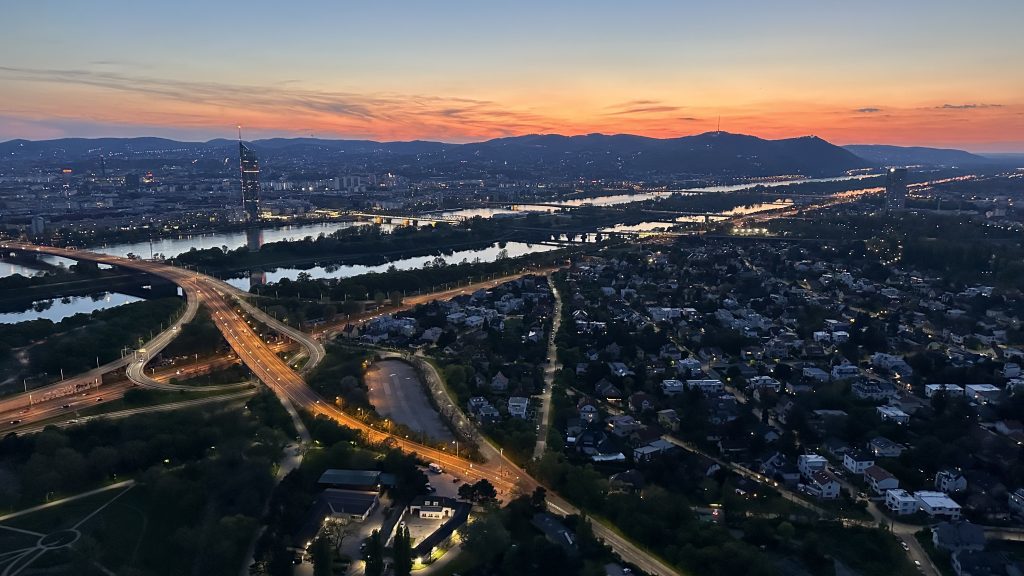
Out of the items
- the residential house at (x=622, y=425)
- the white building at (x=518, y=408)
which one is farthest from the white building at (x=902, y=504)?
the white building at (x=518, y=408)

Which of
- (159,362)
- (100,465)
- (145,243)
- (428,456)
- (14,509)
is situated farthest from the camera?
(145,243)

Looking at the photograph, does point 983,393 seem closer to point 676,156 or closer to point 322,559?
point 322,559

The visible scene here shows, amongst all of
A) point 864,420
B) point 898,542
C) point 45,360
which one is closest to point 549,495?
point 898,542

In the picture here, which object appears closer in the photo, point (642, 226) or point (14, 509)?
point (14, 509)

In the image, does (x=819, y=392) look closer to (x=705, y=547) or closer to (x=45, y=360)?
(x=705, y=547)

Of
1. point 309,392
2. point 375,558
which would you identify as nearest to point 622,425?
point 375,558
